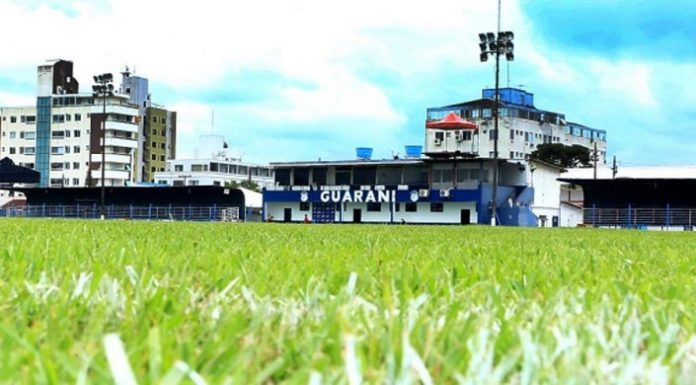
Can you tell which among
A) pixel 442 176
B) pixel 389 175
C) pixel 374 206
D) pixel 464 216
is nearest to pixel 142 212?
pixel 374 206

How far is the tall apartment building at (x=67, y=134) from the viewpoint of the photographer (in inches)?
3314

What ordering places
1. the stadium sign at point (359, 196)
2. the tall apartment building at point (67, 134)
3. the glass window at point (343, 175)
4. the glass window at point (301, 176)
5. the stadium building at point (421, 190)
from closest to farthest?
the stadium building at point (421, 190) < the stadium sign at point (359, 196) < the glass window at point (343, 175) < the glass window at point (301, 176) < the tall apartment building at point (67, 134)

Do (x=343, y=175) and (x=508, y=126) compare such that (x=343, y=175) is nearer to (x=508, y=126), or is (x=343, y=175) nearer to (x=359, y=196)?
(x=359, y=196)

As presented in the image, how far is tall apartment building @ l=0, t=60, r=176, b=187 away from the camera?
84.2 metres

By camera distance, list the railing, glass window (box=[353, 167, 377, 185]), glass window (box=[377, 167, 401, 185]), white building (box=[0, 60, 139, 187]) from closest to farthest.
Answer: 1. glass window (box=[377, 167, 401, 185])
2. glass window (box=[353, 167, 377, 185])
3. the railing
4. white building (box=[0, 60, 139, 187])

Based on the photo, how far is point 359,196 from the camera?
51.2 meters

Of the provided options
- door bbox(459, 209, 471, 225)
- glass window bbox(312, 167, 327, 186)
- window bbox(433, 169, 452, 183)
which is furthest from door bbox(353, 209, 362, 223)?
door bbox(459, 209, 471, 225)

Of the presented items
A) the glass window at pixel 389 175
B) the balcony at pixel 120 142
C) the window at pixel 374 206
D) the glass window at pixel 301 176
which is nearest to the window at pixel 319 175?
the glass window at pixel 301 176

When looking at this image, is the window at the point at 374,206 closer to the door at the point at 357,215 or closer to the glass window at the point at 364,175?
the door at the point at 357,215

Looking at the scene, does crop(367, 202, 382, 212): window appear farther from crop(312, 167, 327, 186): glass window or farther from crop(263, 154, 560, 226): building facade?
crop(312, 167, 327, 186): glass window

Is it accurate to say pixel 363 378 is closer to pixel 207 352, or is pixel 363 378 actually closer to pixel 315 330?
pixel 207 352

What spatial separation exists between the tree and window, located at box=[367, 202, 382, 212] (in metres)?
35.2

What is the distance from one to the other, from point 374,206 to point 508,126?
121 ft

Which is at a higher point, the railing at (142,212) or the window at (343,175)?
the window at (343,175)
